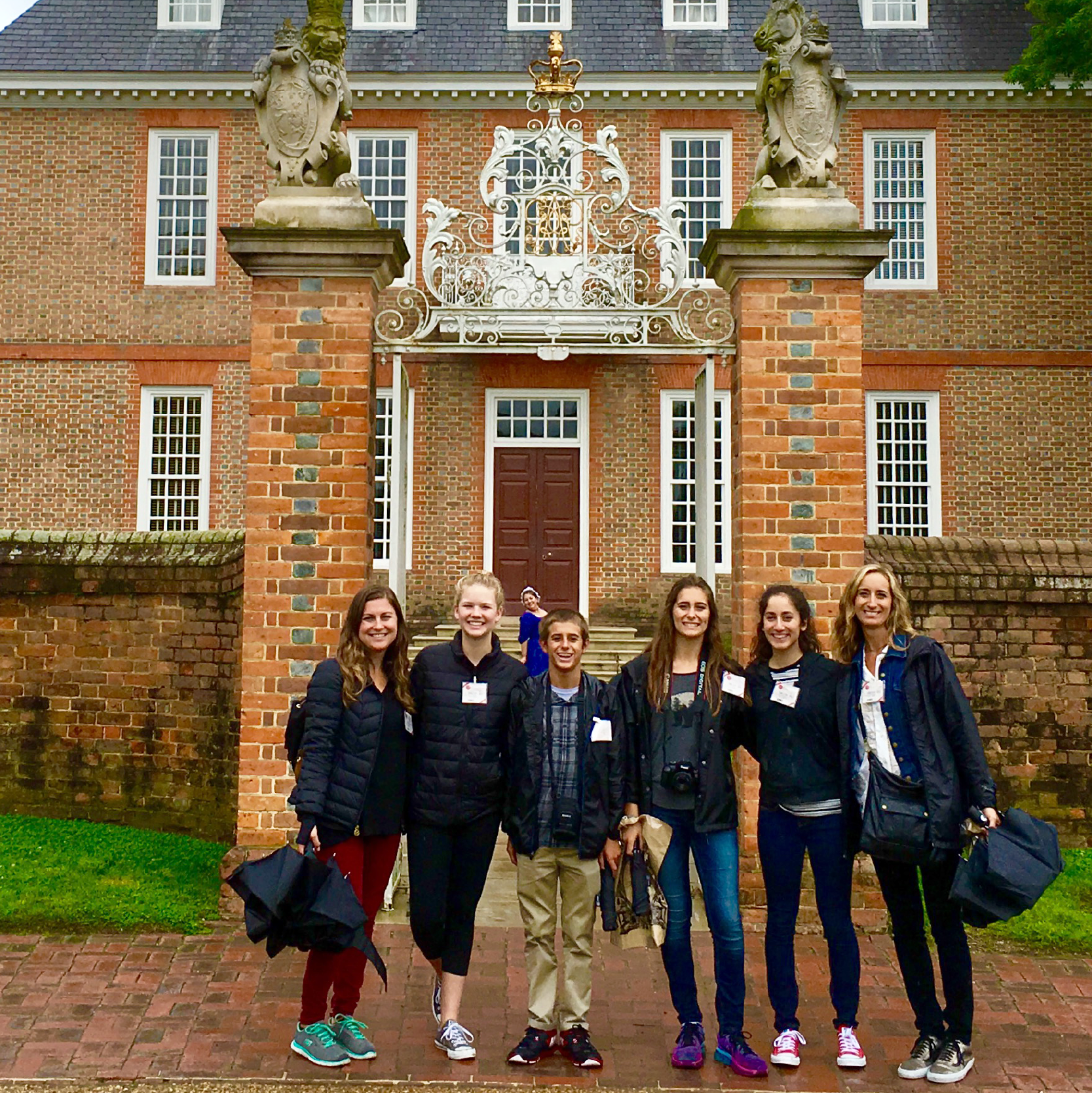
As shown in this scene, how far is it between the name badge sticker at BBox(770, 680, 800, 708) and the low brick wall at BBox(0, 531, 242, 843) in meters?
4.74

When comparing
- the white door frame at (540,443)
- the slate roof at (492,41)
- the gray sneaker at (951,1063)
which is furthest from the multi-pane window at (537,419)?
the gray sneaker at (951,1063)

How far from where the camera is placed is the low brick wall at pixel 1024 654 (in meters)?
7.85

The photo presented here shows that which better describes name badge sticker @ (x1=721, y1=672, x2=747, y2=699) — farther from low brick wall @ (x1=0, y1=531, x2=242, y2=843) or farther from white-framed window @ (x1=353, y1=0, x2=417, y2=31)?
white-framed window @ (x1=353, y1=0, x2=417, y2=31)

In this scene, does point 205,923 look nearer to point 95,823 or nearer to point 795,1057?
point 95,823

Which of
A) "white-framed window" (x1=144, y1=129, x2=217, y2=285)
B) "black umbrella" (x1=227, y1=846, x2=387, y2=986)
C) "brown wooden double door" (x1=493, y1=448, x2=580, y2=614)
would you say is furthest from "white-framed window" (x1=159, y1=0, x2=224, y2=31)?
"black umbrella" (x1=227, y1=846, x2=387, y2=986)

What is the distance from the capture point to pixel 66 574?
328 inches

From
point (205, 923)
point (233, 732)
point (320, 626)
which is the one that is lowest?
point (205, 923)

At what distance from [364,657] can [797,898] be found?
6.40 ft

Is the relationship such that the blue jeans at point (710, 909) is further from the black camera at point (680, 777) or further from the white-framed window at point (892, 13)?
the white-framed window at point (892, 13)

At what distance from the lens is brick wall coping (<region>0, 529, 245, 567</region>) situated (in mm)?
8234

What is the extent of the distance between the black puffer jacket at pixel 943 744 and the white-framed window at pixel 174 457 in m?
12.4

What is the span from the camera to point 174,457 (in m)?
15.3

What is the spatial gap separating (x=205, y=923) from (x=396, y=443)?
3072 millimetres

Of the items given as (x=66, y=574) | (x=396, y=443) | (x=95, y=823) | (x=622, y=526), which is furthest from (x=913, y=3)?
Result: (x=95, y=823)
